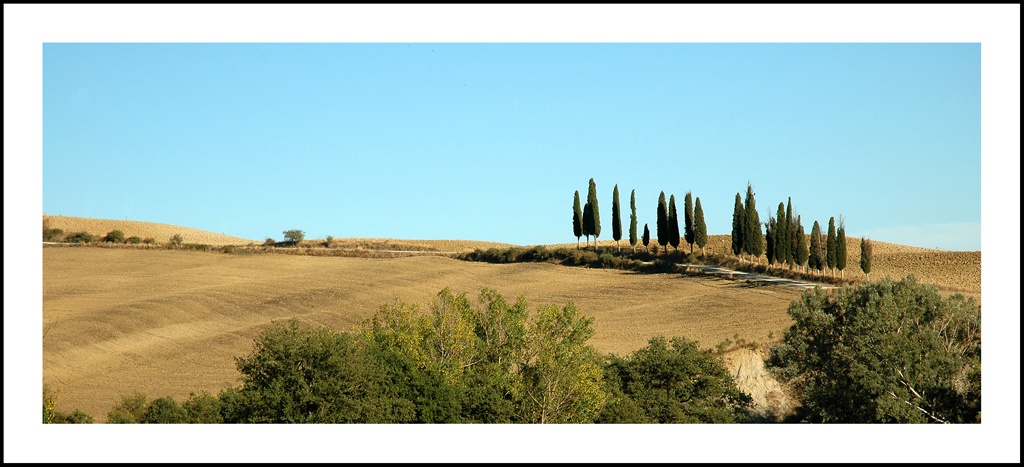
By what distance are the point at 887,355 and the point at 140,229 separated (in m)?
75.1

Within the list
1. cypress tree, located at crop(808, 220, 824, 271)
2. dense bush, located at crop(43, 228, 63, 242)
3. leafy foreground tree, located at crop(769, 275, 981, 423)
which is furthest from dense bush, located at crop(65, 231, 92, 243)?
leafy foreground tree, located at crop(769, 275, 981, 423)

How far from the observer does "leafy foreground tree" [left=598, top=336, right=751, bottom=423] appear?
947 inches

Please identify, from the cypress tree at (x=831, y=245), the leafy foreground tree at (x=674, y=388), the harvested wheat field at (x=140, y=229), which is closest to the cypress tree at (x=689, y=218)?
the cypress tree at (x=831, y=245)

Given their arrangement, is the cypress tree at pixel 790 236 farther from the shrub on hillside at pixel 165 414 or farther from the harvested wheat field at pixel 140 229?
the harvested wheat field at pixel 140 229

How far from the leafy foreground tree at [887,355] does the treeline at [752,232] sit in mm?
24065

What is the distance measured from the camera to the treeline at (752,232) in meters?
48.1

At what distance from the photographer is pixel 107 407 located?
26.2 metres

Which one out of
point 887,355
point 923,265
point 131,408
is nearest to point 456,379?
point 131,408

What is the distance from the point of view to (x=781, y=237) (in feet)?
165

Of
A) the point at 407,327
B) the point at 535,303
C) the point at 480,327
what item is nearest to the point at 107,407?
the point at 407,327

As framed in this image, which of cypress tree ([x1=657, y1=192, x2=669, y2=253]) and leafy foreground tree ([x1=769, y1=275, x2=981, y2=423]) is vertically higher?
cypress tree ([x1=657, y1=192, x2=669, y2=253])

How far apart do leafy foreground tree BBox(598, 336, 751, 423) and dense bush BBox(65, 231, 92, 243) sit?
172 ft

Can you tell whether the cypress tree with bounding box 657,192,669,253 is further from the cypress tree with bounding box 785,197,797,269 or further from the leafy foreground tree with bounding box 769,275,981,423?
the leafy foreground tree with bounding box 769,275,981,423

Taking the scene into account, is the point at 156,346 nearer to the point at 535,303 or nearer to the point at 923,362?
the point at 535,303
